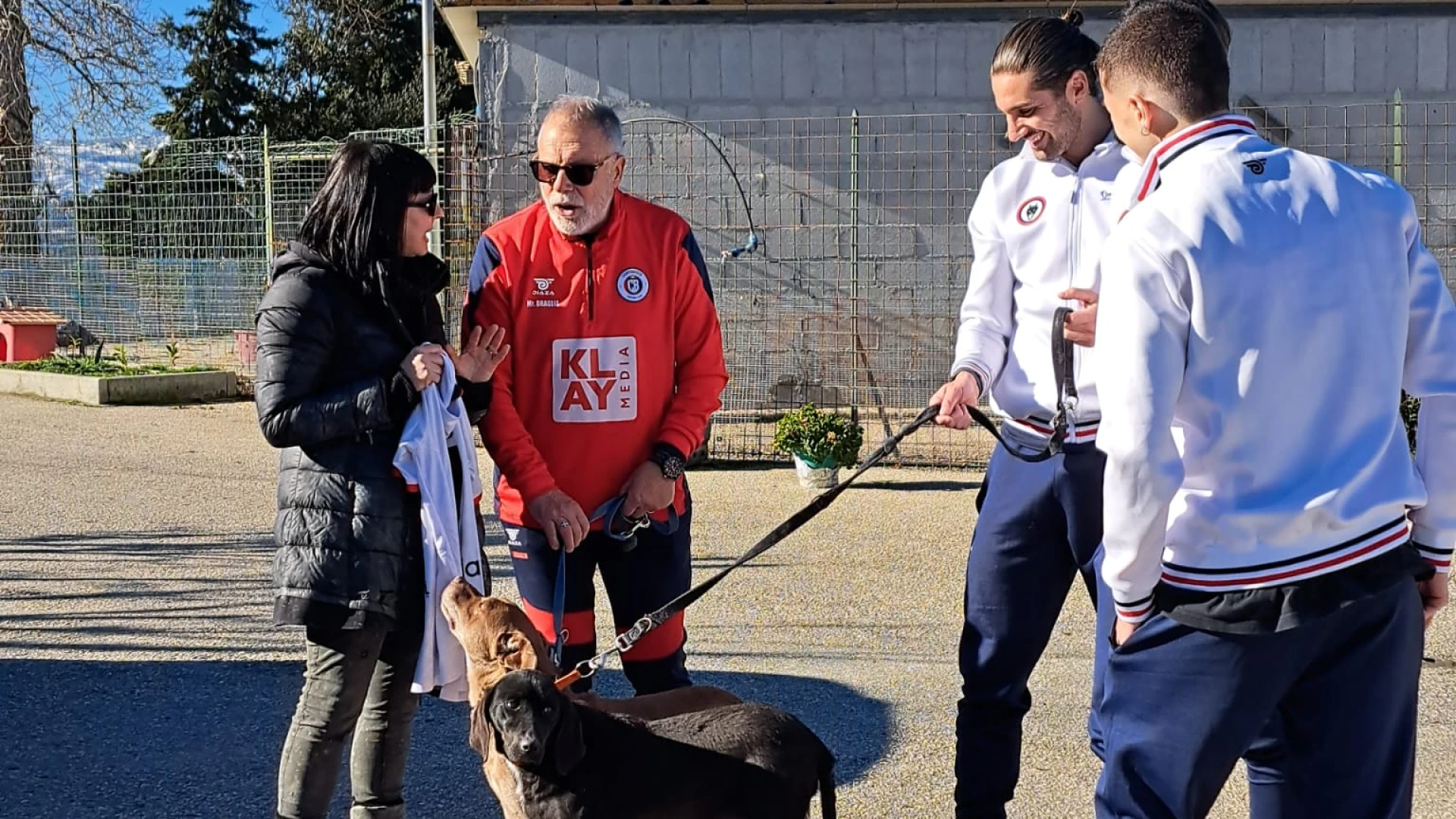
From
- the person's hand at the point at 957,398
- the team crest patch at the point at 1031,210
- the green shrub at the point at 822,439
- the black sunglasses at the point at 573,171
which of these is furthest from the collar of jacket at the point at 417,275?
the green shrub at the point at 822,439

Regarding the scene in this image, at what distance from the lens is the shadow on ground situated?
13.5ft

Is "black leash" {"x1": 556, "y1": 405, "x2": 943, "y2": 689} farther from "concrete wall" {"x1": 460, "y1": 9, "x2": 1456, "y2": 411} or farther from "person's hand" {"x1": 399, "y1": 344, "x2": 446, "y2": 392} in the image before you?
"concrete wall" {"x1": 460, "y1": 9, "x2": 1456, "y2": 411}

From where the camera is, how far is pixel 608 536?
12.2ft

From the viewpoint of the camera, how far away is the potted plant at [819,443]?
923cm

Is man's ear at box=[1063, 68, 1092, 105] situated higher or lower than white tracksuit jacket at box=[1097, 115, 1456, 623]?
higher

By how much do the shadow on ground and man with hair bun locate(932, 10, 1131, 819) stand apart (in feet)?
3.13

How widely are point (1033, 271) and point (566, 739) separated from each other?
161cm

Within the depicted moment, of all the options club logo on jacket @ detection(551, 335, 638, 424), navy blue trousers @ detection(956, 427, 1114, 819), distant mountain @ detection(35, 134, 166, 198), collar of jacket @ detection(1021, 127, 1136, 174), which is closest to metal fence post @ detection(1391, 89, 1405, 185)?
collar of jacket @ detection(1021, 127, 1136, 174)

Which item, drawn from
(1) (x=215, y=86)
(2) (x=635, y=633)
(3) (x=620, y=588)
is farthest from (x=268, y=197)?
(1) (x=215, y=86)

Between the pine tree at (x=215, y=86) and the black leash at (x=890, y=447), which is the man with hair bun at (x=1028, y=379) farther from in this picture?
the pine tree at (x=215, y=86)

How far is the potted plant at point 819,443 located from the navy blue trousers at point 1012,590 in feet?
18.3

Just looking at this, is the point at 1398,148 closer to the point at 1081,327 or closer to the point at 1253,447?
the point at 1081,327

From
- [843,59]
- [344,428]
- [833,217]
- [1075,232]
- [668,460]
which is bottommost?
[668,460]

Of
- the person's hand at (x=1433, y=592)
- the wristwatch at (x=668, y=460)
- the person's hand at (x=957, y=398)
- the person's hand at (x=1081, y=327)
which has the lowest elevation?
the person's hand at (x=1433, y=592)
